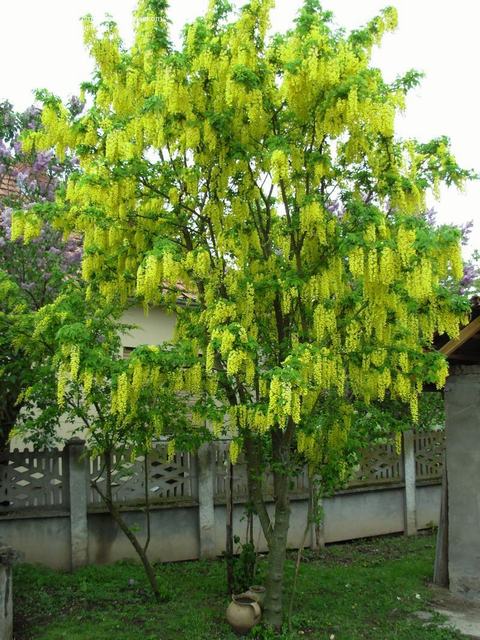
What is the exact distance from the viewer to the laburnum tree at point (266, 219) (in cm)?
523

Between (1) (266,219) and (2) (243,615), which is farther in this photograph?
(1) (266,219)

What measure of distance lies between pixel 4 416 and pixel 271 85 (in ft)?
17.7

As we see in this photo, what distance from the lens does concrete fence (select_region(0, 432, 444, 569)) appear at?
801 centimetres

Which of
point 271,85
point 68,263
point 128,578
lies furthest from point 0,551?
point 271,85

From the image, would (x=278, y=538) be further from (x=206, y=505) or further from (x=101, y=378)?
(x=206, y=505)

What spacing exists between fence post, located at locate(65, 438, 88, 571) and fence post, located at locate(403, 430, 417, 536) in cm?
543

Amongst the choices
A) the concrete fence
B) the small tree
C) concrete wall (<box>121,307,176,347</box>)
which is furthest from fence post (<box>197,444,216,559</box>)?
concrete wall (<box>121,307,176,347</box>)

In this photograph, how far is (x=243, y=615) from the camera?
590cm

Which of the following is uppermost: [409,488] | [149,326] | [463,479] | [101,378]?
[149,326]

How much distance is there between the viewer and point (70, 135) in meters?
6.04

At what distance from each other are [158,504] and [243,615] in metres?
3.06

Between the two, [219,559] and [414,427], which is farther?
[414,427]

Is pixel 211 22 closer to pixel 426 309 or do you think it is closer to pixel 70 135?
pixel 70 135

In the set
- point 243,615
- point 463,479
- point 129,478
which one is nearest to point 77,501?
point 129,478
